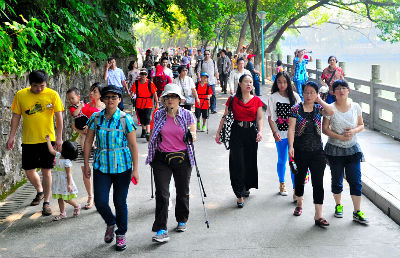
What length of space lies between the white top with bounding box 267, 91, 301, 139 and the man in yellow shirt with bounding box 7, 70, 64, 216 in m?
2.77

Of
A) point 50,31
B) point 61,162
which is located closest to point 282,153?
point 61,162

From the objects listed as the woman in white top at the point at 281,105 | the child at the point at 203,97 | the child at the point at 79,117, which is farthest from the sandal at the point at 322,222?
the child at the point at 203,97

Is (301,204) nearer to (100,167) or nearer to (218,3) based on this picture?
Answer: (100,167)

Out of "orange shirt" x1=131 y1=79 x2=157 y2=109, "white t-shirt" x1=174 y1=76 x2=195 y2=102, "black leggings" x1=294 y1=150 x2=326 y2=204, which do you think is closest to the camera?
"black leggings" x1=294 y1=150 x2=326 y2=204

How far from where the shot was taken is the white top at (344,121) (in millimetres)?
6277

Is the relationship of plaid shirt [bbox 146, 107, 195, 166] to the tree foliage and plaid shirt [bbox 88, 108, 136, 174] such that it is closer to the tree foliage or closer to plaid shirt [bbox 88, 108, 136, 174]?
plaid shirt [bbox 88, 108, 136, 174]

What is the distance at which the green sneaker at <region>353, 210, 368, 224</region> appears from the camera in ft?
20.4

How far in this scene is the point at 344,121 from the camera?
6.27 meters

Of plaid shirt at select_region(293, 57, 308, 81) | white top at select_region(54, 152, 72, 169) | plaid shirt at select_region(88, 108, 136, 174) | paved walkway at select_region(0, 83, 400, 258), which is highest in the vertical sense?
plaid shirt at select_region(293, 57, 308, 81)

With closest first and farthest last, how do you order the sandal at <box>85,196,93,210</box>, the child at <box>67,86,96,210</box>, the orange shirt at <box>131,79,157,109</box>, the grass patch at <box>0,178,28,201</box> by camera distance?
the child at <box>67,86,96,210</box> → the sandal at <box>85,196,93,210</box> → the grass patch at <box>0,178,28,201</box> → the orange shirt at <box>131,79,157,109</box>

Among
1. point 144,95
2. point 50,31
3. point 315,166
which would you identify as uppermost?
point 50,31

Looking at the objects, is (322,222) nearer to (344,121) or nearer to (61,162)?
(344,121)

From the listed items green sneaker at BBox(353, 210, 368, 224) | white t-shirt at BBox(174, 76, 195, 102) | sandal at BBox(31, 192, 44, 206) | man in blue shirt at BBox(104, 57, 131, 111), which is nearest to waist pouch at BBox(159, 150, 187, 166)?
green sneaker at BBox(353, 210, 368, 224)

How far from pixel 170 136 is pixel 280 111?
6.42 ft
